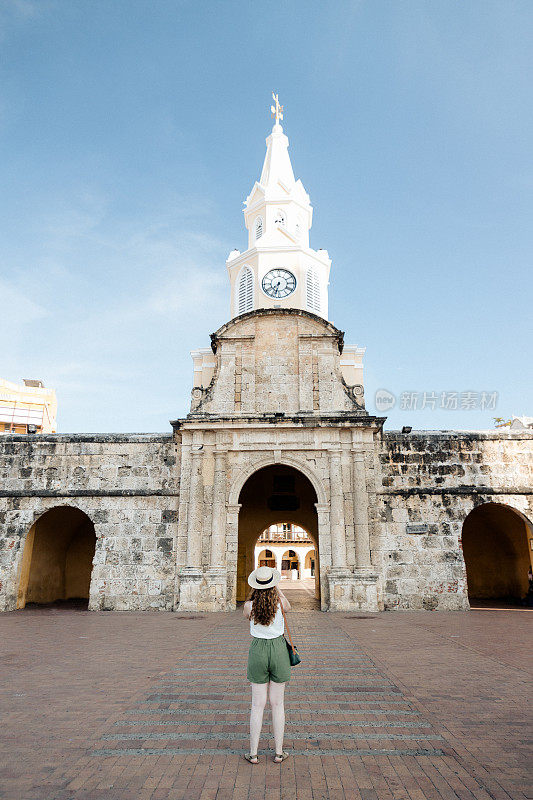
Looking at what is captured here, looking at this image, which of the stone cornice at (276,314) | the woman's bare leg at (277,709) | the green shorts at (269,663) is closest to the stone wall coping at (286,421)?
the stone cornice at (276,314)

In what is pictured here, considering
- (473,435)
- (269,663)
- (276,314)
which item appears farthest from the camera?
(276,314)

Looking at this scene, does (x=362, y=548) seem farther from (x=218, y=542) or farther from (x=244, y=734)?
(x=244, y=734)

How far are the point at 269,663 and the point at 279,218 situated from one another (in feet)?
89.7

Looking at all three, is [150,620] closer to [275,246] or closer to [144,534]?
[144,534]

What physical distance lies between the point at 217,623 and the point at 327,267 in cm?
2024

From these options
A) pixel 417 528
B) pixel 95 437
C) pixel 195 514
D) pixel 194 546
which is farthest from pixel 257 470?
pixel 95 437

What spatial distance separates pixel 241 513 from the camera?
19328 millimetres

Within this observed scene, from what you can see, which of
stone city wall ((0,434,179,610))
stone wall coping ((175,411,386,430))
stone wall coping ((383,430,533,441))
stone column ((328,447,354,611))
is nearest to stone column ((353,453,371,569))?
stone column ((328,447,354,611))

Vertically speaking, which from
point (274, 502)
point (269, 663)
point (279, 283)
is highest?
point (279, 283)

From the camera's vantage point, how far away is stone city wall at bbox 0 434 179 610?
48.1ft

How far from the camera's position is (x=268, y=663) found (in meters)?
4.15

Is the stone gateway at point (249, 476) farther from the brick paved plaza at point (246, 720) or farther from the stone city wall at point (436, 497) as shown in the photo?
the brick paved plaza at point (246, 720)

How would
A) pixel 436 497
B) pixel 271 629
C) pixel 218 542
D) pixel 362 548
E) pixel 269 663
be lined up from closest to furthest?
pixel 269 663, pixel 271 629, pixel 362 548, pixel 218 542, pixel 436 497

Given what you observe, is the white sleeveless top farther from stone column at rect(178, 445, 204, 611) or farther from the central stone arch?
the central stone arch
